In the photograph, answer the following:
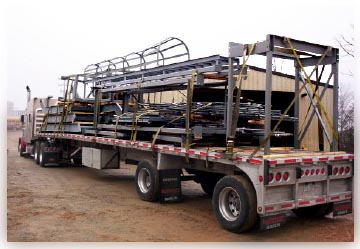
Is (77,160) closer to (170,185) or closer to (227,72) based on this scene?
(170,185)

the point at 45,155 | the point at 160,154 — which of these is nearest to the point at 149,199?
the point at 160,154

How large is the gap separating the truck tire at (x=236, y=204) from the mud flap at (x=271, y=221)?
0.71 ft

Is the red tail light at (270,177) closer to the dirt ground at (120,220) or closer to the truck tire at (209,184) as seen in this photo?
the dirt ground at (120,220)

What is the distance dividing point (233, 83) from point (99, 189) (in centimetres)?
498

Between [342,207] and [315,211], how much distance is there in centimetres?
54

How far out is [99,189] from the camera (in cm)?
1016

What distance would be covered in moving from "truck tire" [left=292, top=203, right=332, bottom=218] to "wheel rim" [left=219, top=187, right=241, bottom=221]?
1701 millimetres

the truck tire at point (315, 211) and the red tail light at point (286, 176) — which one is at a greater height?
the red tail light at point (286, 176)

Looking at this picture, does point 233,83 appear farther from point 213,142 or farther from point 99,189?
point 99,189

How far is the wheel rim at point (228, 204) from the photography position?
6.36m

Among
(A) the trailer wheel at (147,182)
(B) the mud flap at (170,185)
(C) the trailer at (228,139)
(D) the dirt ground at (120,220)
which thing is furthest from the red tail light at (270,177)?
(A) the trailer wheel at (147,182)

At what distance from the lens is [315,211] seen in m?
7.27

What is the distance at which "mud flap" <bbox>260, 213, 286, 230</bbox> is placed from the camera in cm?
574

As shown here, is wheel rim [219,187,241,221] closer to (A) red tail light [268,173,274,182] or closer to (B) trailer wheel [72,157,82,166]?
(A) red tail light [268,173,274,182]
